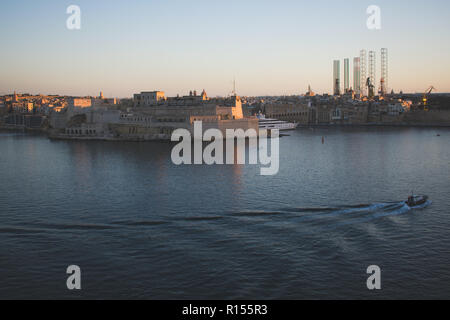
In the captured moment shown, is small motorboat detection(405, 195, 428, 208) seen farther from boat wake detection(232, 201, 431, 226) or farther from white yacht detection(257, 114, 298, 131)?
white yacht detection(257, 114, 298, 131)

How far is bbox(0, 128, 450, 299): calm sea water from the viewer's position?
5523 mm

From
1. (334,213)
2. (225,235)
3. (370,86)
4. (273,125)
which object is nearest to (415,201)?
(334,213)

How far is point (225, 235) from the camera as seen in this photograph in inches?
285

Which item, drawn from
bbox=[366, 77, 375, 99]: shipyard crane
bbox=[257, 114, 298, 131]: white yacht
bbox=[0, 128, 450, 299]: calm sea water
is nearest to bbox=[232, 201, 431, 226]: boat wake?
bbox=[0, 128, 450, 299]: calm sea water

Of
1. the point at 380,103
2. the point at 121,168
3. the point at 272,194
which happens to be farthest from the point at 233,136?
the point at 380,103

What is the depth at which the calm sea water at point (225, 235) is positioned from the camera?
552cm

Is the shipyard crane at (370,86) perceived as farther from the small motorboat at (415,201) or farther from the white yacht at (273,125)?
the small motorboat at (415,201)

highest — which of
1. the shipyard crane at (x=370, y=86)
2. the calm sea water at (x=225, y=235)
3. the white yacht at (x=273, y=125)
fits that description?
the shipyard crane at (x=370, y=86)

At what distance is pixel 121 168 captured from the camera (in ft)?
49.4

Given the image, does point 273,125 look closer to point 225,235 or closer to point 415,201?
point 415,201

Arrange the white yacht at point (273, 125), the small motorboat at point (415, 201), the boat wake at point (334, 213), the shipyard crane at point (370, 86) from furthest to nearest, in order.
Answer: the shipyard crane at point (370, 86)
the white yacht at point (273, 125)
the small motorboat at point (415, 201)
the boat wake at point (334, 213)

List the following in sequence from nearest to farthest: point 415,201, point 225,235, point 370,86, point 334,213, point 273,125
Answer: point 225,235 → point 334,213 → point 415,201 → point 273,125 → point 370,86

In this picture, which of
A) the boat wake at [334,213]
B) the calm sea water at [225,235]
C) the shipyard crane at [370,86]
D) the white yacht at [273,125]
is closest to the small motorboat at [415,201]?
the boat wake at [334,213]
